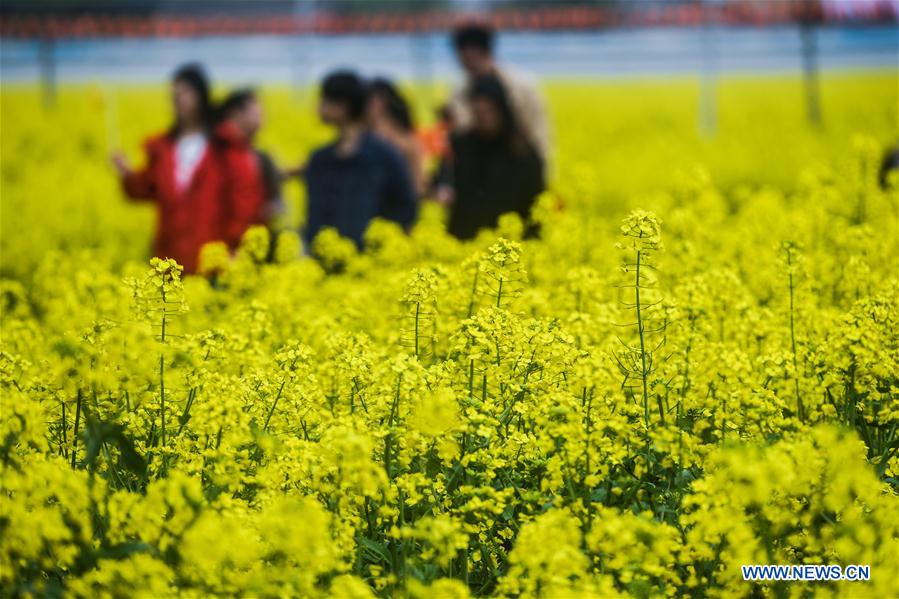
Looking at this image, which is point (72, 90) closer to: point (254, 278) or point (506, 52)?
point (506, 52)

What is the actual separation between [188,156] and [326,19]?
2480 cm

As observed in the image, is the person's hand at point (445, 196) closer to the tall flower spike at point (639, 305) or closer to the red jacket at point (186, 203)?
the red jacket at point (186, 203)

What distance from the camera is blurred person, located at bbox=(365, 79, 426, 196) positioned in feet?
26.5

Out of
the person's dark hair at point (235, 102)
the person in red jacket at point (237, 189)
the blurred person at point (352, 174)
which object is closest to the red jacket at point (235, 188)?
the person in red jacket at point (237, 189)

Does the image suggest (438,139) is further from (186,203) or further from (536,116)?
(186,203)

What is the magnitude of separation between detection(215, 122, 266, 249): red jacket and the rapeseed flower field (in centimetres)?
101

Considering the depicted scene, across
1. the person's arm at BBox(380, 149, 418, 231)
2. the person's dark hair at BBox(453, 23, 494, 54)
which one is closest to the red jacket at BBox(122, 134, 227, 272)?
the person's arm at BBox(380, 149, 418, 231)

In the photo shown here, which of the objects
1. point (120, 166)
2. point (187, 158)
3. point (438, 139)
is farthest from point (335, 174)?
point (438, 139)

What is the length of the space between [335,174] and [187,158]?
0.81 meters

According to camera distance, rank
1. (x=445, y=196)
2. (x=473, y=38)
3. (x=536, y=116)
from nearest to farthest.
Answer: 1. (x=473, y=38)
2. (x=536, y=116)
3. (x=445, y=196)

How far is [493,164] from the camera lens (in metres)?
6.59

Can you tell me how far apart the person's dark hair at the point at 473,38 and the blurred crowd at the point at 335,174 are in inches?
15.7

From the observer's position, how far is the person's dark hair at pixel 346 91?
6.39 m

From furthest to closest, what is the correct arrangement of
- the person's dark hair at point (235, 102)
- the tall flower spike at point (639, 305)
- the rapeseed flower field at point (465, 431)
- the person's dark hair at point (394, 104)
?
the person's dark hair at point (394, 104), the person's dark hair at point (235, 102), the tall flower spike at point (639, 305), the rapeseed flower field at point (465, 431)
